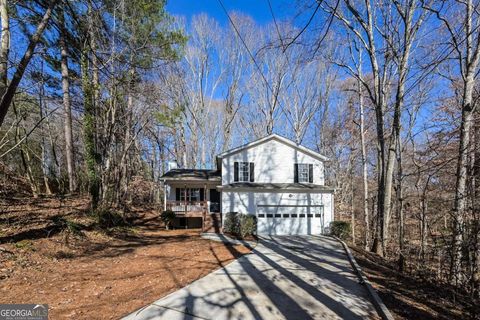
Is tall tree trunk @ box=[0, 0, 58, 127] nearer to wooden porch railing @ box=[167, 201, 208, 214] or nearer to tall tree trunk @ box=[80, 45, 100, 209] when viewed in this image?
tall tree trunk @ box=[80, 45, 100, 209]

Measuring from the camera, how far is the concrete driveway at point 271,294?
456cm

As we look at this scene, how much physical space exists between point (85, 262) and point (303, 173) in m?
11.9

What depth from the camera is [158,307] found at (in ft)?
14.8

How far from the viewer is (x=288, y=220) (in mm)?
14328

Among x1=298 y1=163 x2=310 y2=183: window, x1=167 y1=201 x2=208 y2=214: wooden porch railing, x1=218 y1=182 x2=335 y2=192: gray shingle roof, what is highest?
x1=298 y1=163 x2=310 y2=183: window

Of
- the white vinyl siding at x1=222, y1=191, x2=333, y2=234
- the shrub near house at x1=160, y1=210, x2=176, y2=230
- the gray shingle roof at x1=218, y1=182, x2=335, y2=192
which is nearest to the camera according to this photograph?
the gray shingle roof at x1=218, y1=182, x2=335, y2=192

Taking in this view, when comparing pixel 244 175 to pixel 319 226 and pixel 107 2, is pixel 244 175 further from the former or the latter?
pixel 107 2

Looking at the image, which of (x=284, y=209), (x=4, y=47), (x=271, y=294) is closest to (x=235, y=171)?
(x=284, y=209)

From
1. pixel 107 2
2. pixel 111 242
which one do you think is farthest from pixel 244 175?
pixel 107 2

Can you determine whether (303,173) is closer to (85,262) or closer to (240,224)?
(240,224)

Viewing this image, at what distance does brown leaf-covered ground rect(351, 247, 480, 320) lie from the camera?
4.77 metres

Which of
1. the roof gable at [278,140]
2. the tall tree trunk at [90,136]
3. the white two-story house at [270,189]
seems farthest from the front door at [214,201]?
the tall tree trunk at [90,136]

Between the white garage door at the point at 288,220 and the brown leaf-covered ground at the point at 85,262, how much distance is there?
427 cm

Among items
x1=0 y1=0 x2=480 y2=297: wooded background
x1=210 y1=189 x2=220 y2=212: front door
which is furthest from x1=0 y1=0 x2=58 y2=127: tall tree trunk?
x1=210 y1=189 x2=220 y2=212: front door
